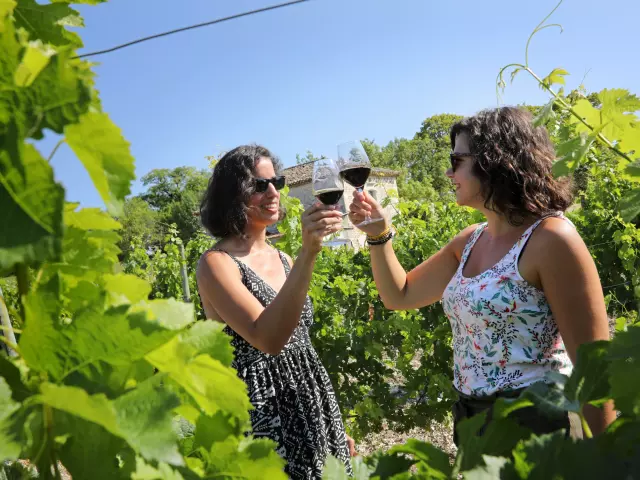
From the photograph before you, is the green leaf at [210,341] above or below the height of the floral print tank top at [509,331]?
above

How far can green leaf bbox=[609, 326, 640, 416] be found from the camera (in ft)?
1.77

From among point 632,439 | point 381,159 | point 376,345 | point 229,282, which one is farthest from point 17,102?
point 381,159

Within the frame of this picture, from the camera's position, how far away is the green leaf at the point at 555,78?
1.34 meters

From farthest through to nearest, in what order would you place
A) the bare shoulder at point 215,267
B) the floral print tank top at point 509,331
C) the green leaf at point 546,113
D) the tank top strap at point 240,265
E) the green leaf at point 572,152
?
the tank top strap at point 240,265 → the bare shoulder at point 215,267 → the floral print tank top at point 509,331 → the green leaf at point 546,113 → the green leaf at point 572,152

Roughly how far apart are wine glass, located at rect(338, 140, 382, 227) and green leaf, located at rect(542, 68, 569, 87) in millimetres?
1213

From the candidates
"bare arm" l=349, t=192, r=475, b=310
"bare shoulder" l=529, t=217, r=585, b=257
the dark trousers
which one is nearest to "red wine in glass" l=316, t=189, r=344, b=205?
"bare arm" l=349, t=192, r=475, b=310

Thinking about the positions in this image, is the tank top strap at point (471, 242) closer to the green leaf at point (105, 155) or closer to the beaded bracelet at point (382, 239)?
the beaded bracelet at point (382, 239)

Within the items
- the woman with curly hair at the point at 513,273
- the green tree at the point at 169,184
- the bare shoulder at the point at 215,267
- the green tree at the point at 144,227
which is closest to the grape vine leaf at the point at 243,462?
the woman with curly hair at the point at 513,273

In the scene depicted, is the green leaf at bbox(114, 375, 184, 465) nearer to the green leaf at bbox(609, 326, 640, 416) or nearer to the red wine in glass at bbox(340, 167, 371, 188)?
the green leaf at bbox(609, 326, 640, 416)

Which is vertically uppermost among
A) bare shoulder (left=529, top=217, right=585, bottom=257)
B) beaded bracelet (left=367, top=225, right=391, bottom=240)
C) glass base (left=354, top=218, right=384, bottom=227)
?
bare shoulder (left=529, top=217, right=585, bottom=257)

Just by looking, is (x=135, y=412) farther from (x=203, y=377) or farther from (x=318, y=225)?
(x=318, y=225)

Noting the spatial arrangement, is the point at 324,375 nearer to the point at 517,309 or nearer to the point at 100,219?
the point at 517,309

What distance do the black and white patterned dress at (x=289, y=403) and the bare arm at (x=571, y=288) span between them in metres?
1.09

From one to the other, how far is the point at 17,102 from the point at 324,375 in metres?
2.29
